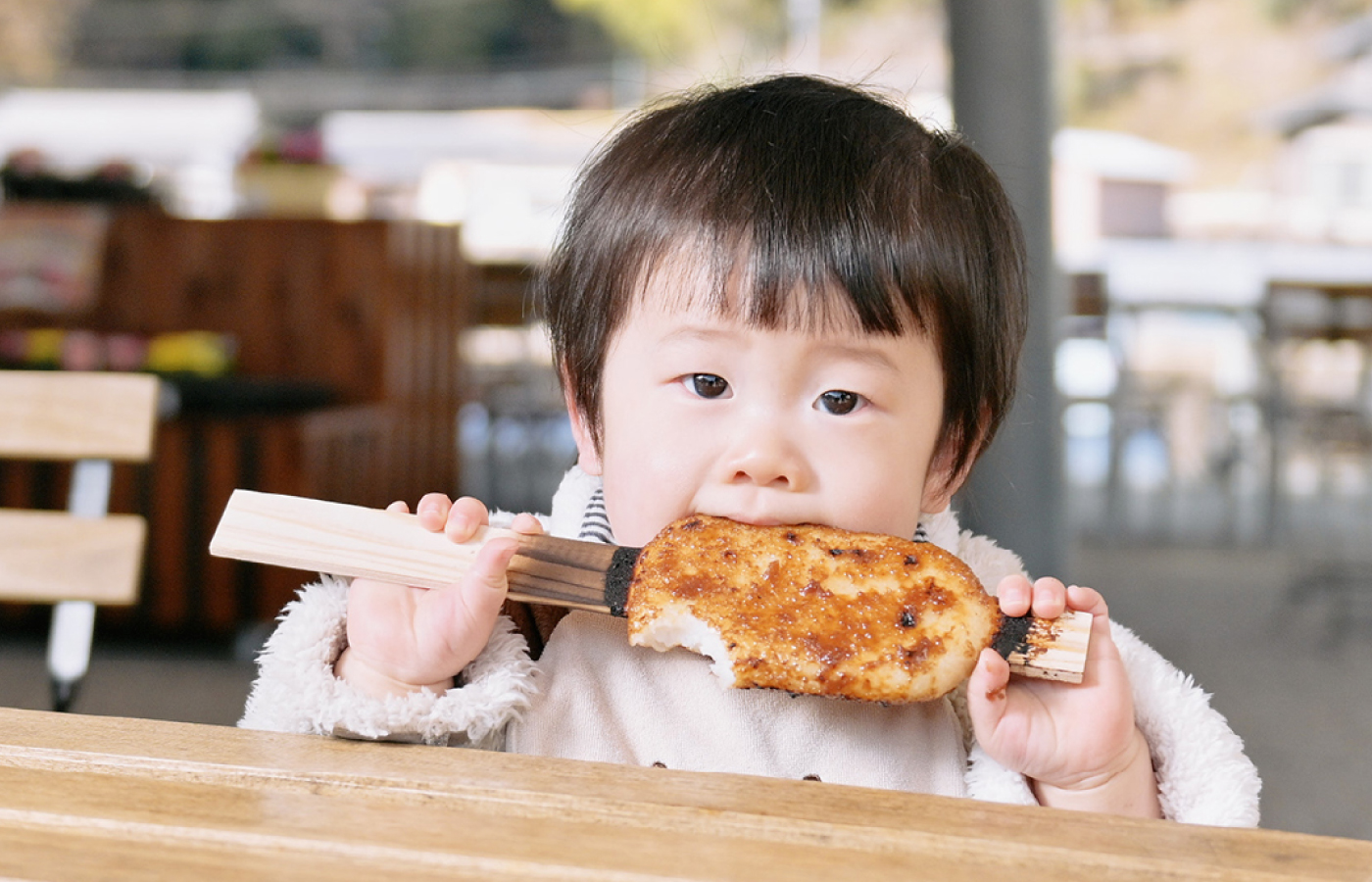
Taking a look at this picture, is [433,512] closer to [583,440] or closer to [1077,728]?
[583,440]

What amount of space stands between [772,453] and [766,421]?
0.02 meters

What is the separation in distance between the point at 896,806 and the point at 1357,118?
15237mm

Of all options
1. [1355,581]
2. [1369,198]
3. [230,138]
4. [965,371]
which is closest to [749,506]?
[965,371]

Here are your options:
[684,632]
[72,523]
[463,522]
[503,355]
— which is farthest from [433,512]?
[503,355]

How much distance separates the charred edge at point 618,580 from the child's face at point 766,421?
0.12 meters

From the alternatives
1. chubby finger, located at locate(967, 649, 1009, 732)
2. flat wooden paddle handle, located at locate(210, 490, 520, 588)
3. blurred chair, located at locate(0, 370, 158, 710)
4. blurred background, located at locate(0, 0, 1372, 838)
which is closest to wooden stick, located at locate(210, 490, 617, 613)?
flat wooden paddle handle, located at locate(210, 490, 520, 588)

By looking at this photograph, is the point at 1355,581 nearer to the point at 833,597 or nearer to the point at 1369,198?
the point at 833,597

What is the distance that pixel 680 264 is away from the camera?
887 mm

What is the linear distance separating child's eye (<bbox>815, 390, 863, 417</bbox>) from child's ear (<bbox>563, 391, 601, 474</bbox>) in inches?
8.5

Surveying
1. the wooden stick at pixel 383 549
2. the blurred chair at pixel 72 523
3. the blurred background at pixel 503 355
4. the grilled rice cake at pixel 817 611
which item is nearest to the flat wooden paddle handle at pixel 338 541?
the wooden stick at pixel 383 549

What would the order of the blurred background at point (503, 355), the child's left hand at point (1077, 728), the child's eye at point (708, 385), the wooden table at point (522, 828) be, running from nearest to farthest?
the wooden table at point (522, 828)
the child's left hand at point (1077, 728)
the child's eye at point (708, 385)
the blurred background at point (503, 355)

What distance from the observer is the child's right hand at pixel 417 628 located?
77 cm

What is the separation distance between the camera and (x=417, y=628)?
0.80 metres

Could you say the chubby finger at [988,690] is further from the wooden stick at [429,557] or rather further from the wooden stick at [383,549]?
the wooden stick at [383,549]
